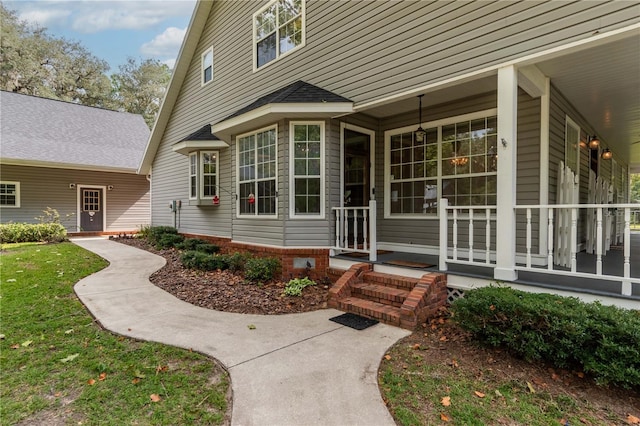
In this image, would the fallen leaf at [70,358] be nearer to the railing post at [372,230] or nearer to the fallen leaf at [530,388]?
the railing post at [372,230]

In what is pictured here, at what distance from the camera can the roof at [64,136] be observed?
13127 millimetres

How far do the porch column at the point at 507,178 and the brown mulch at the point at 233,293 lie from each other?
2.63 meters

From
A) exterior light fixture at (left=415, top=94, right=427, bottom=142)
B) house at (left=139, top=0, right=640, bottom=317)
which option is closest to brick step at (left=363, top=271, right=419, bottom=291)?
house at (left=139, top=0, right=640, bottom=317)

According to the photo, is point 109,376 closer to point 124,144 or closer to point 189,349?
point 189,349

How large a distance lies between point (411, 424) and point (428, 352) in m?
1.25

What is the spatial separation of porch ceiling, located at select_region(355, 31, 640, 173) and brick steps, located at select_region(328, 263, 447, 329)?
2.92m

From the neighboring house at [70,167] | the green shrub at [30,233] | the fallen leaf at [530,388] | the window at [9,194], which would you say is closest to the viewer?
the fallen leaf at [530,388]

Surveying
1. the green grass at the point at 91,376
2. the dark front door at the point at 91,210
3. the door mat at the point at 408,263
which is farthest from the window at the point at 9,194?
the door mat at the point at 408,263

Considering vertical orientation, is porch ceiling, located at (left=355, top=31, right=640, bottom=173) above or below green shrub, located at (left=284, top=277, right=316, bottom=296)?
above

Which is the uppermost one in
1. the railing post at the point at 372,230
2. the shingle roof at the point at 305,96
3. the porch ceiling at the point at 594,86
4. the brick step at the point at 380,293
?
the shingle roof at the point at 305,96

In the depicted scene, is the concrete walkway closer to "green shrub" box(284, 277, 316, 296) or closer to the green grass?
the green grass

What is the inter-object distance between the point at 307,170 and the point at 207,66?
6.57m

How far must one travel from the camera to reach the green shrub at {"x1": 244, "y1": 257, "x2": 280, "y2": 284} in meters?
→ 6.16

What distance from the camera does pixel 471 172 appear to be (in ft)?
18.9
